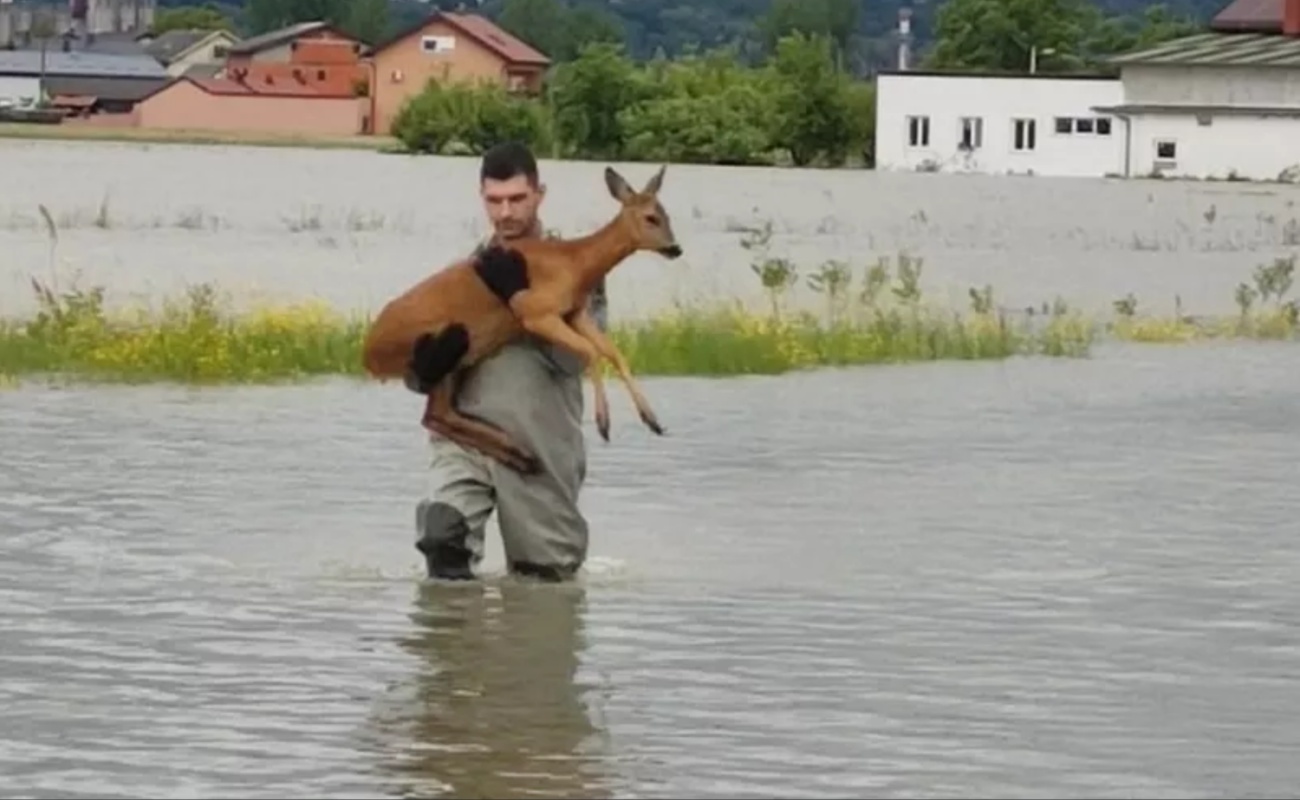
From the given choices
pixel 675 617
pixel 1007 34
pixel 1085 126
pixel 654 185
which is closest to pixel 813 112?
pixel 1085 126

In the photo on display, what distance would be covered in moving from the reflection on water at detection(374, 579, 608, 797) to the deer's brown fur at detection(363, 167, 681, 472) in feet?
1.89

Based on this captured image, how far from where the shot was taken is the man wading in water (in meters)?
12.6

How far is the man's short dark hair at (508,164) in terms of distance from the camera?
477 inches

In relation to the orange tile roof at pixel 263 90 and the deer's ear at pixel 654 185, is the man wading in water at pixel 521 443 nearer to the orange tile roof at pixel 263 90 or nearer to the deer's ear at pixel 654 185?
the deer's ear at pixel 654 185

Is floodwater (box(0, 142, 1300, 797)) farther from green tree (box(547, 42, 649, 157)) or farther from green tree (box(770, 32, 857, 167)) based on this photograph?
green tree (box(770, 32, 857, 167))

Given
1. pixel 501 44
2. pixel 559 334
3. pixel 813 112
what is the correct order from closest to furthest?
pixel 559 334 → pixel 813 112 → pixel 501 44

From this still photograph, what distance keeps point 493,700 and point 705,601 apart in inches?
102

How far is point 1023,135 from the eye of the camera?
111 metres

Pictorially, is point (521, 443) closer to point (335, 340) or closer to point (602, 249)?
point (602, 249)

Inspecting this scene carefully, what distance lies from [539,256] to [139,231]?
3809 centimetres

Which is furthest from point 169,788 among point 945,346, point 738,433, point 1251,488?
point 945,346

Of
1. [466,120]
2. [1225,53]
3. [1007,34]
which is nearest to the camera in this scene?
[1225,53]

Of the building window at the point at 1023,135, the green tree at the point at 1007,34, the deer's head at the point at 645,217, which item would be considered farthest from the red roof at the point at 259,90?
the deer's head at the point at 645,217

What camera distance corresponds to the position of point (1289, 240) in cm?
5662
